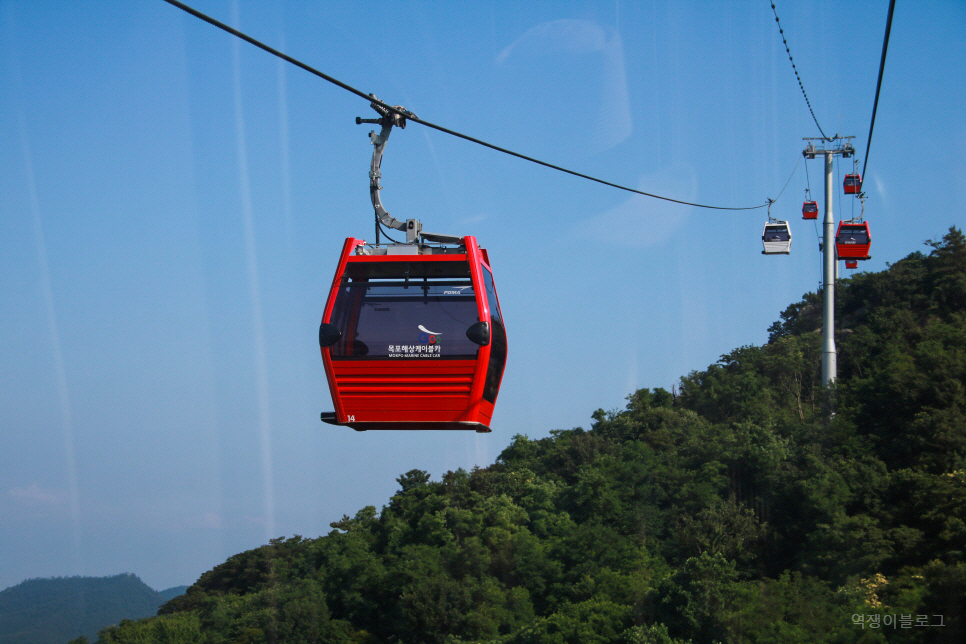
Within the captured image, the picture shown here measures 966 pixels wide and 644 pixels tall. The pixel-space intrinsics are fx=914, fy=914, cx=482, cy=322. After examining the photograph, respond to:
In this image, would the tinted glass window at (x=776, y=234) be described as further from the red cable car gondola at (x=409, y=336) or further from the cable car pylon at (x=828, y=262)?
the red cable car gondola at (x=409, y=336)

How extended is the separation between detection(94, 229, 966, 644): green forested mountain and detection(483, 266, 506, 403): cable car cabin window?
25065 mm

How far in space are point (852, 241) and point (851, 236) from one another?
21 cm

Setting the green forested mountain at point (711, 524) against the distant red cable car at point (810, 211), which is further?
the distant red cable car at point (810, 211)

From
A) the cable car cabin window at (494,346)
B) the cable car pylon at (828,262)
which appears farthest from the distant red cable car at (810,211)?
the cable car cabin window at (494,346)

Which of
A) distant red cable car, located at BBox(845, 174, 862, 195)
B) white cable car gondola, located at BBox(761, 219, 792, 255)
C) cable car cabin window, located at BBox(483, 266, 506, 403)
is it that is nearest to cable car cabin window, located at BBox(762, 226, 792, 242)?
white cable car gondola, located at BBox(761, 219, 792, 255)

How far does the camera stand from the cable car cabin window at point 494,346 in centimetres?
1072

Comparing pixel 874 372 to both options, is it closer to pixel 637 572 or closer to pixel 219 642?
pixel 637 572

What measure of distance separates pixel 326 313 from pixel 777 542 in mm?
41975

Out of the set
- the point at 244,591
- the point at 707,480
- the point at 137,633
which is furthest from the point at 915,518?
the point at 244,591

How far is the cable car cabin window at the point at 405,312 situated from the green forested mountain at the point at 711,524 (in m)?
26.1

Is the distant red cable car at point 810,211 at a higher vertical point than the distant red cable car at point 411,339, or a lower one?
higher

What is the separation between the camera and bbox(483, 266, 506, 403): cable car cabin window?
1072 cm

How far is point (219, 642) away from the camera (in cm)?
7500

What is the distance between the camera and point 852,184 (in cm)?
3994
